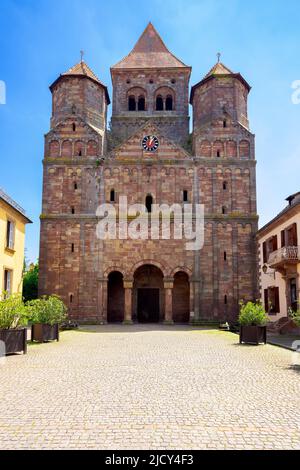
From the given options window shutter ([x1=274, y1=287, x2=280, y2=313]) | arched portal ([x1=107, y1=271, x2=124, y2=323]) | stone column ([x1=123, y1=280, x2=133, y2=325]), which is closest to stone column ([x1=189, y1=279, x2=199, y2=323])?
stone column ([x1=123, y1=280, x2=133, y2=325])

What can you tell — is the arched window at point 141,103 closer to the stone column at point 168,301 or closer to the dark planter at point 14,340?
the stone column at point 168,301

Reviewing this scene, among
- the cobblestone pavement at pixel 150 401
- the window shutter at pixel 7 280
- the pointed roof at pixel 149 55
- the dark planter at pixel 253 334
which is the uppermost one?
the pointed roof at pixel 149 55

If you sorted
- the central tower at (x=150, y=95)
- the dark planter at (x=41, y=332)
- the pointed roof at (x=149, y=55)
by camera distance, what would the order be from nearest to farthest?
the dark planter at (x=41, y=332) < the central tower at (x=150, y=95) < the pointed roof at (x=149, y=55)

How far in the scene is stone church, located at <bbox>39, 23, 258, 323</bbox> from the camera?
33.2 metres

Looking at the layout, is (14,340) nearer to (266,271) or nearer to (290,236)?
(290,236)

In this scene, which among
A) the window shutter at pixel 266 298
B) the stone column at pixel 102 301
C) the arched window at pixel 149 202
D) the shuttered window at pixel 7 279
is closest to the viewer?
the shuttered window at pixel 7 279

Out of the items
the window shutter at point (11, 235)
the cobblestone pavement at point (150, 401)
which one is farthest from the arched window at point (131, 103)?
the cobblestone pavement at point (150, 401)

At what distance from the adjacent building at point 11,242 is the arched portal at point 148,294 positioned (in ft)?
36.5

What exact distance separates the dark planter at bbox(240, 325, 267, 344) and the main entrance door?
16.8m

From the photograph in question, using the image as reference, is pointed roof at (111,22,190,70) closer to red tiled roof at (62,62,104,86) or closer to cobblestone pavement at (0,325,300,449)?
red tiled roof at (62,62,104,86)

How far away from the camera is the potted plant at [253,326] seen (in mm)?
18766

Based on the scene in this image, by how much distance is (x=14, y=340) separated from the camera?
15.2 metres

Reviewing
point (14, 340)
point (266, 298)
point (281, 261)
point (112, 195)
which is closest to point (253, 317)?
point (281, 261)

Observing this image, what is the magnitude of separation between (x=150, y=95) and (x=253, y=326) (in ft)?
98.9
